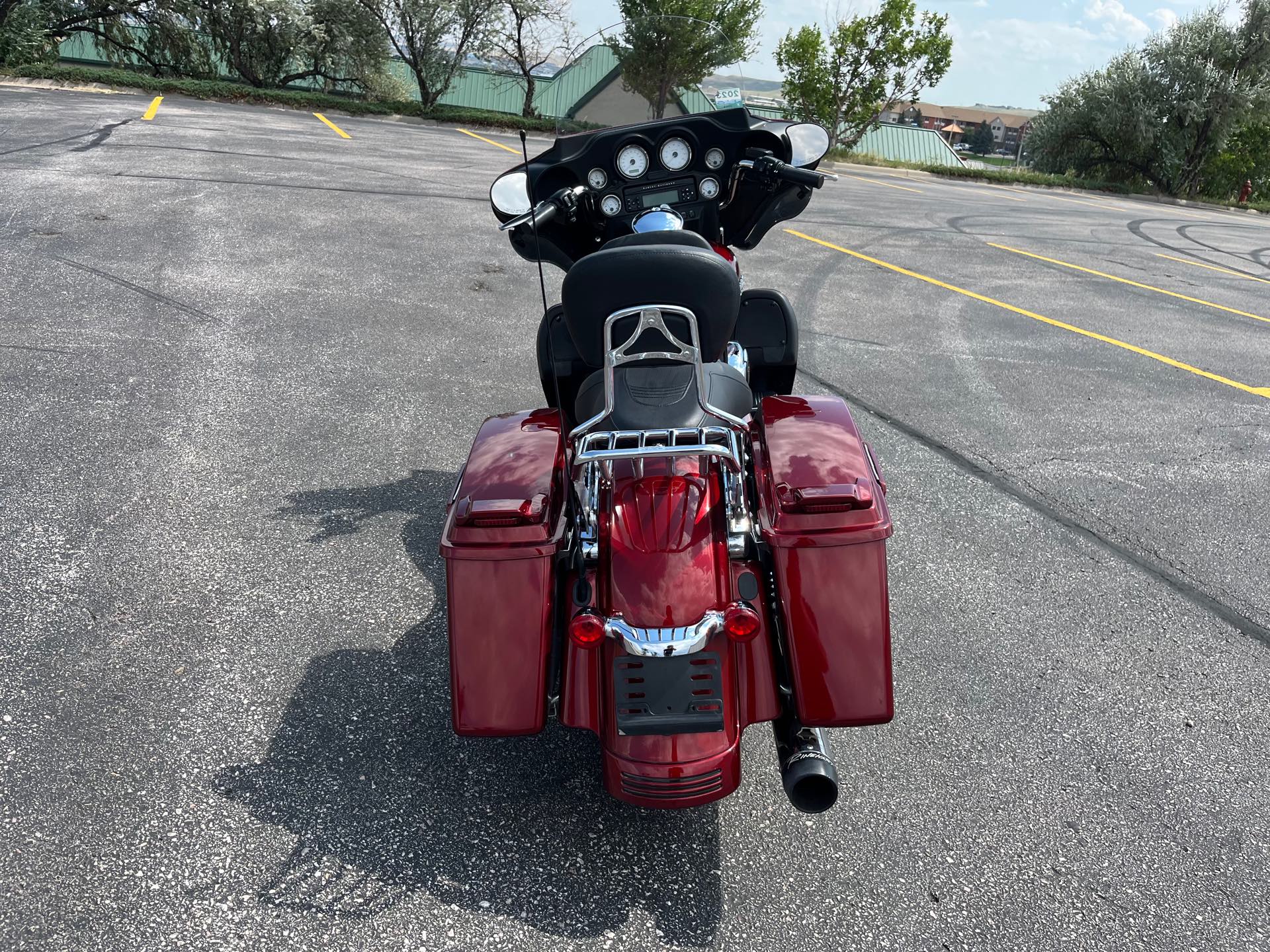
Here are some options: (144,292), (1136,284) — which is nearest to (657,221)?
(144,292)

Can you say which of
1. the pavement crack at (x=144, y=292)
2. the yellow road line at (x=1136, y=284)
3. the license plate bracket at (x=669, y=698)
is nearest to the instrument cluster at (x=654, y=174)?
the license plate bracket at (x=669, y=698)

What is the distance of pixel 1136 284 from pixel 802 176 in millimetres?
8061

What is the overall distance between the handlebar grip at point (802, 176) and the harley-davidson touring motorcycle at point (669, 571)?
1.26 m

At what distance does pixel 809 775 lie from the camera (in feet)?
6.82

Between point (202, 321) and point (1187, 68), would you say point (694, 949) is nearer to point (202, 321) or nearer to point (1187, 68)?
point (202, 321)

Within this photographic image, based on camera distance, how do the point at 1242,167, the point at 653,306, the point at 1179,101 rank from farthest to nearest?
the point at 1242,167, the point at 1179,101, the point at 653,306

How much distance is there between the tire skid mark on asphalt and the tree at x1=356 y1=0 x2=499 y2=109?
20.8 meters

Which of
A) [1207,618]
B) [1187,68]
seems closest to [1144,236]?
[1207,618]

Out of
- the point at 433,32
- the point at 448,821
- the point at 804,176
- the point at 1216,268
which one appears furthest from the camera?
the point at 433,32

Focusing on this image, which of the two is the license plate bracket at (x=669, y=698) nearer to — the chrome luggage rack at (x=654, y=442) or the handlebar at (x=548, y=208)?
the chrome luggage rack at (x=654, y=442)

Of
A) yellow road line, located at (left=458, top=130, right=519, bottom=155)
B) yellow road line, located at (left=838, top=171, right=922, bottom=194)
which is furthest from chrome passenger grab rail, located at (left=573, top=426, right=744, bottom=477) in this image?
yellow road line, located at (left=838, top=171, right=922, bottom=194)

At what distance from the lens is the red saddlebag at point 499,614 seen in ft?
7.39

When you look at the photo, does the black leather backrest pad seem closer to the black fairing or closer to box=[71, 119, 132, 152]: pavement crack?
the black fairing

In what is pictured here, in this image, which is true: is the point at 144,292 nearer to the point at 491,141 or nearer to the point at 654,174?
the point at 654,174
